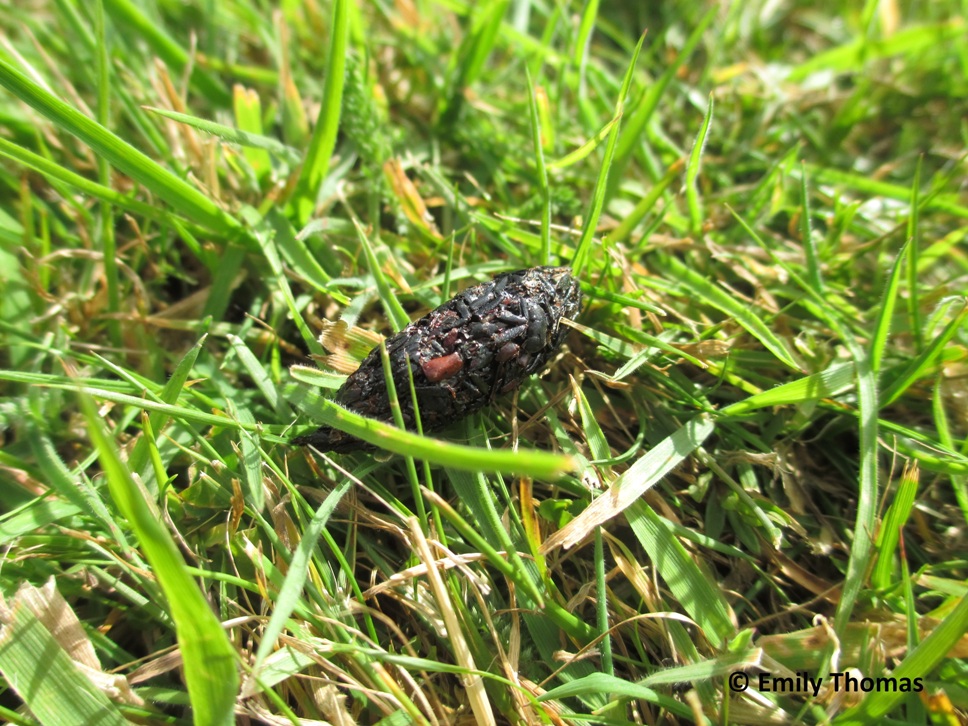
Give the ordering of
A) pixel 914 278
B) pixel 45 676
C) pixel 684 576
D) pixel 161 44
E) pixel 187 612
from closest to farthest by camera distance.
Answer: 1. pixel 187 612
2. pixel 45 676
3. pixel 684 576
4. pixel 914 278
5. pixel 161 44

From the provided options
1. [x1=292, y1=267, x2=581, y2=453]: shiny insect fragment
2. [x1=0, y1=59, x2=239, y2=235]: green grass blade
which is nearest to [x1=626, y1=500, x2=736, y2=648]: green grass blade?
[x1=292, y1=267, x2=581, y2=453]: shiny insect fragment

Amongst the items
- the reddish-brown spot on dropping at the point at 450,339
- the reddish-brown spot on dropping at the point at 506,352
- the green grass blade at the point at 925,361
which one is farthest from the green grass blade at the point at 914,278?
the reddish-brown spot on dropping at the point at 450,339

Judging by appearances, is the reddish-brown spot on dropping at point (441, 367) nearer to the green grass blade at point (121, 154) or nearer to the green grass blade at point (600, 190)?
the green grass blade at point (600, 190)

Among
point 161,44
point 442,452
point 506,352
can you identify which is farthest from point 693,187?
point 161,44

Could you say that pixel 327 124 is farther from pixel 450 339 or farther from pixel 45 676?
pixel 45 676

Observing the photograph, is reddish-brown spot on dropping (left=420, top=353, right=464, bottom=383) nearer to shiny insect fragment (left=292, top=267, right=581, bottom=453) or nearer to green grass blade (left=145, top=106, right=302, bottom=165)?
shiny insect fragment (left=292, top=267, right=581, bottom=453)
